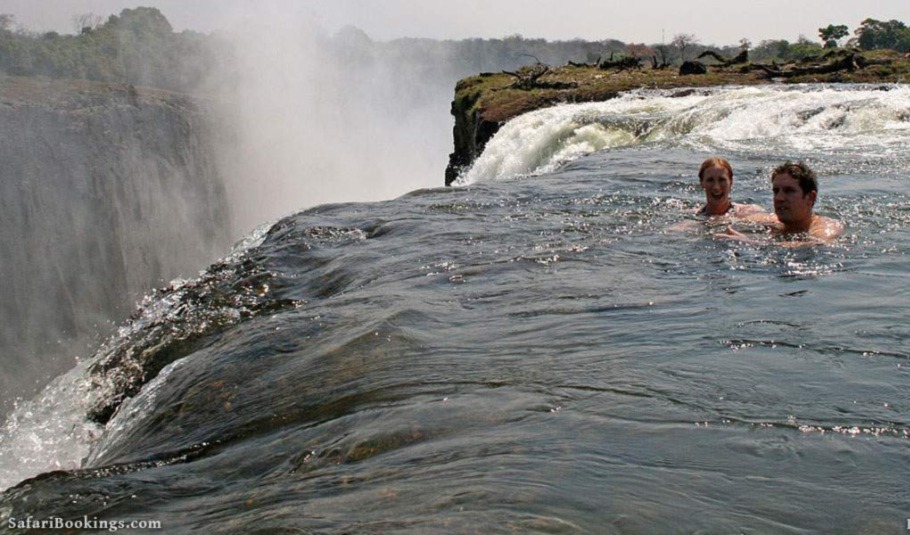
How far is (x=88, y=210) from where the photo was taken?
40750 mm

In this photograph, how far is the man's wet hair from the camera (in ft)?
25.5

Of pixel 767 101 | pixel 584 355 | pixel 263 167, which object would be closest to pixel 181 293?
pixel 584 355

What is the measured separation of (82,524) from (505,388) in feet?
6.23

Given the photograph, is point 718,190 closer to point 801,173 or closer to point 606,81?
point 801,173

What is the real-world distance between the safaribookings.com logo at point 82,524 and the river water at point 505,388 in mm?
46

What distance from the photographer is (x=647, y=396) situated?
166 inches

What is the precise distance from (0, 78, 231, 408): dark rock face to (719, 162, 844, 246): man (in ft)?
82.3

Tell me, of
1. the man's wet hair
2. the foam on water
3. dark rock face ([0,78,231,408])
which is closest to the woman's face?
the man's wet hair

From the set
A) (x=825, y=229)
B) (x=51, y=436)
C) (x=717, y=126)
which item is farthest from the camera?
(x=717, y=126)

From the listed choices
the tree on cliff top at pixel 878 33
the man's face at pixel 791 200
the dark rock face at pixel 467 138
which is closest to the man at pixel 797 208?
the man's face at pixel 791 200

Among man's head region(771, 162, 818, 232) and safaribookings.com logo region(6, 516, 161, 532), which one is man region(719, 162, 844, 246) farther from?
safaribookings.com logo region(6, 516, 161, 532)

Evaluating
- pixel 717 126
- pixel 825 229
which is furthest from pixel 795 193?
pixel 717 126

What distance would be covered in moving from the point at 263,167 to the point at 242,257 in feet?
189

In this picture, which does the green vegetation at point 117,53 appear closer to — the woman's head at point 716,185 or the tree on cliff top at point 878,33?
the tree on cliff top at point 878,33
